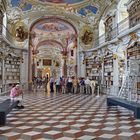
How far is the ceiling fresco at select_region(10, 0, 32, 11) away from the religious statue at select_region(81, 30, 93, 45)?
4.77 metres

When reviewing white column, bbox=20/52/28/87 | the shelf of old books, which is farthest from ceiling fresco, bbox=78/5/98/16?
the shelf of old books

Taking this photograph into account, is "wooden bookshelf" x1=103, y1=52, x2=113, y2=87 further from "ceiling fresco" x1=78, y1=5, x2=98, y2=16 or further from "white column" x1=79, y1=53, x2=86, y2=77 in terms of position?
"ceiling fresco" x1=78, y1=5, x2=98, y2=16

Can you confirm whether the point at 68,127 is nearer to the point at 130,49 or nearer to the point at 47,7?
the point at 130,49

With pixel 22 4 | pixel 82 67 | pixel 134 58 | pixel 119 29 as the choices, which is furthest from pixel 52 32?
pixel 134 58

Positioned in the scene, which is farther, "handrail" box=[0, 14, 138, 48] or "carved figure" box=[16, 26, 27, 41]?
"carved figure" box=[16, 26, 27, 41]

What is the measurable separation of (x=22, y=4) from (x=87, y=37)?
5651mm

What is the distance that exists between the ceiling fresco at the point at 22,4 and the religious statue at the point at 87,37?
188 inches

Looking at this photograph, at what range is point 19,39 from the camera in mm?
17703

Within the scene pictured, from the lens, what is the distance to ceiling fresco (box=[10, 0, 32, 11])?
15.7m

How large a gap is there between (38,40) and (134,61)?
18.7 meters

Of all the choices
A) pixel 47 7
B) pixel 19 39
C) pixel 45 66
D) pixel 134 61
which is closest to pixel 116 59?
pixel 134 61

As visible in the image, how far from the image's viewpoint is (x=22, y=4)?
16.2 meters

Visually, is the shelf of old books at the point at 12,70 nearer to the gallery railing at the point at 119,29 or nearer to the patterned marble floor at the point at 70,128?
→ the gallery railing at the point at 119,29

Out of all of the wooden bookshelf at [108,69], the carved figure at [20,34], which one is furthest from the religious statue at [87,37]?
the carved figure at [20,34]
